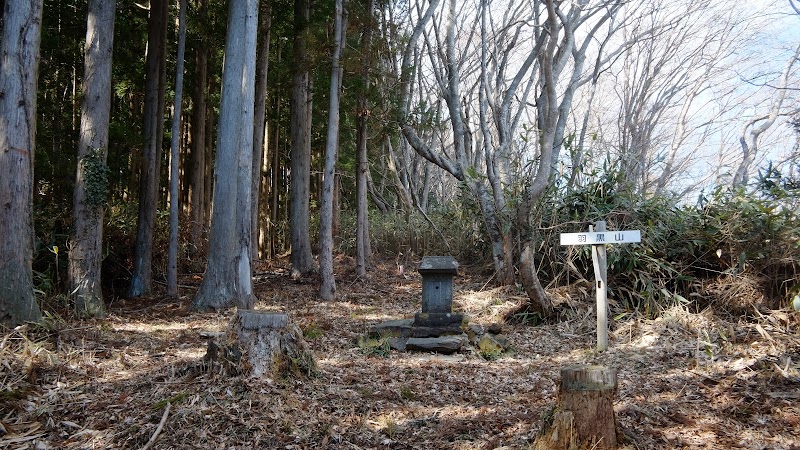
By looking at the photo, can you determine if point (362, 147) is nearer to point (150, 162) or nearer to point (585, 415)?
point (150, 162)

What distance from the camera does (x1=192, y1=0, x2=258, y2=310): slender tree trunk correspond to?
8266mm

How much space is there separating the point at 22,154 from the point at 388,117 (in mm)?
6486

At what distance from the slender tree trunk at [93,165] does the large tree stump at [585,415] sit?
6.23m

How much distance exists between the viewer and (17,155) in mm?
5863

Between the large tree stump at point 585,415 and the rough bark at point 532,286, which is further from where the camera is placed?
the rough bark at point 532,286

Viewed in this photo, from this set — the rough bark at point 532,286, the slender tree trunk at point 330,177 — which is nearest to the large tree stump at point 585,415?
the rough bark at point 532,286

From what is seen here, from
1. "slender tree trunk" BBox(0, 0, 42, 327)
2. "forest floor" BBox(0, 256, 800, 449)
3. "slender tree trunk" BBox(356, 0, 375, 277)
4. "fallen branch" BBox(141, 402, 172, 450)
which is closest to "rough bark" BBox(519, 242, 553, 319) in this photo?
"forest floor" BBox(0, 256, 800, 449)

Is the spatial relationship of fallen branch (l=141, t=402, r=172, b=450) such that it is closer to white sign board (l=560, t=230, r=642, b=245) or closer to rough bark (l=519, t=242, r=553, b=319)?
white sign board (l=560, t=230, r=642, b=245)

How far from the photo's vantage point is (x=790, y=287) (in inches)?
277

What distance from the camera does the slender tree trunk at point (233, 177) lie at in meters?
8.27

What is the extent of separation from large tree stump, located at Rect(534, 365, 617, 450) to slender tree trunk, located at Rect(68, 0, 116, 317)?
6.23 meters

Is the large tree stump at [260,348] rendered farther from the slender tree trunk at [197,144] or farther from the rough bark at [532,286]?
the slender tree trunk at [197,144]

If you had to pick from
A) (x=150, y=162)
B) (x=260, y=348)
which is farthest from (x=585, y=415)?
(x=150, y=162)

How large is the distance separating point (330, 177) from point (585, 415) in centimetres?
664
